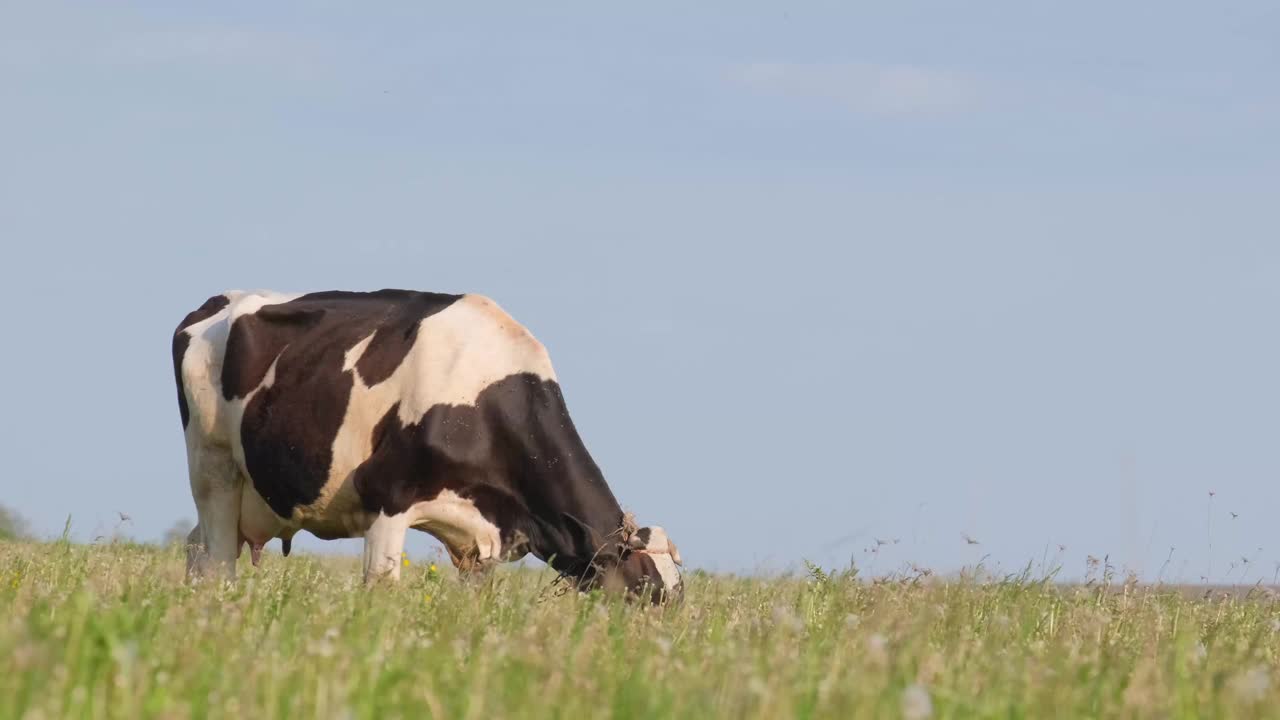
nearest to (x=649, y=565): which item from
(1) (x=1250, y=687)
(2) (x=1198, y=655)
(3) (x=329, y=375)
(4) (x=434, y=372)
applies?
(4) (x=434, y=372)

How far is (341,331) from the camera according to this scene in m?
11.5

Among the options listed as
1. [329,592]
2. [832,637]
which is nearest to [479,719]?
[832,637]

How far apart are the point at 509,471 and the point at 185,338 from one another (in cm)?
339

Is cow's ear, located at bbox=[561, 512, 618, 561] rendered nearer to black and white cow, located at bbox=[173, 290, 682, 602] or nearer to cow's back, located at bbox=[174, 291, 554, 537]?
black and white cow, located at bbox=[173, 290, 682, 602]

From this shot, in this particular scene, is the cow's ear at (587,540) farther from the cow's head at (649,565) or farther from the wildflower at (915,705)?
the wildflower at (915,705)

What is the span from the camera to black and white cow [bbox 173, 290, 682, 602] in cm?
1065

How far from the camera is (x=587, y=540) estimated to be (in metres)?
10.7

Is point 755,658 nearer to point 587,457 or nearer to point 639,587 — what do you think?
point 639,587

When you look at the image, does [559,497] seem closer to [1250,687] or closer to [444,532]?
[444,532]

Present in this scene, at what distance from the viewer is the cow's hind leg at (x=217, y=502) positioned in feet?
40.7

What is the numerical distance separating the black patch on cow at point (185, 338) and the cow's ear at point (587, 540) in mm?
3592

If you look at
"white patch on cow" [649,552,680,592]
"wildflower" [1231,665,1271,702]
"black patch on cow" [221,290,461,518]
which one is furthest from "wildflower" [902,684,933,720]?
"black patch on cow" [221,290,461,518]

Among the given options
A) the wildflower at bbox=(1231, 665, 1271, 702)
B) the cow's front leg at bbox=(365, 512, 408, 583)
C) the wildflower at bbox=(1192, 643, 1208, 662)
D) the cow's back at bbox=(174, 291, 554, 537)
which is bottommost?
the cow's front leg at bbox=(365, 512, 408, 583)

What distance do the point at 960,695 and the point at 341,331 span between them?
24.2ft
